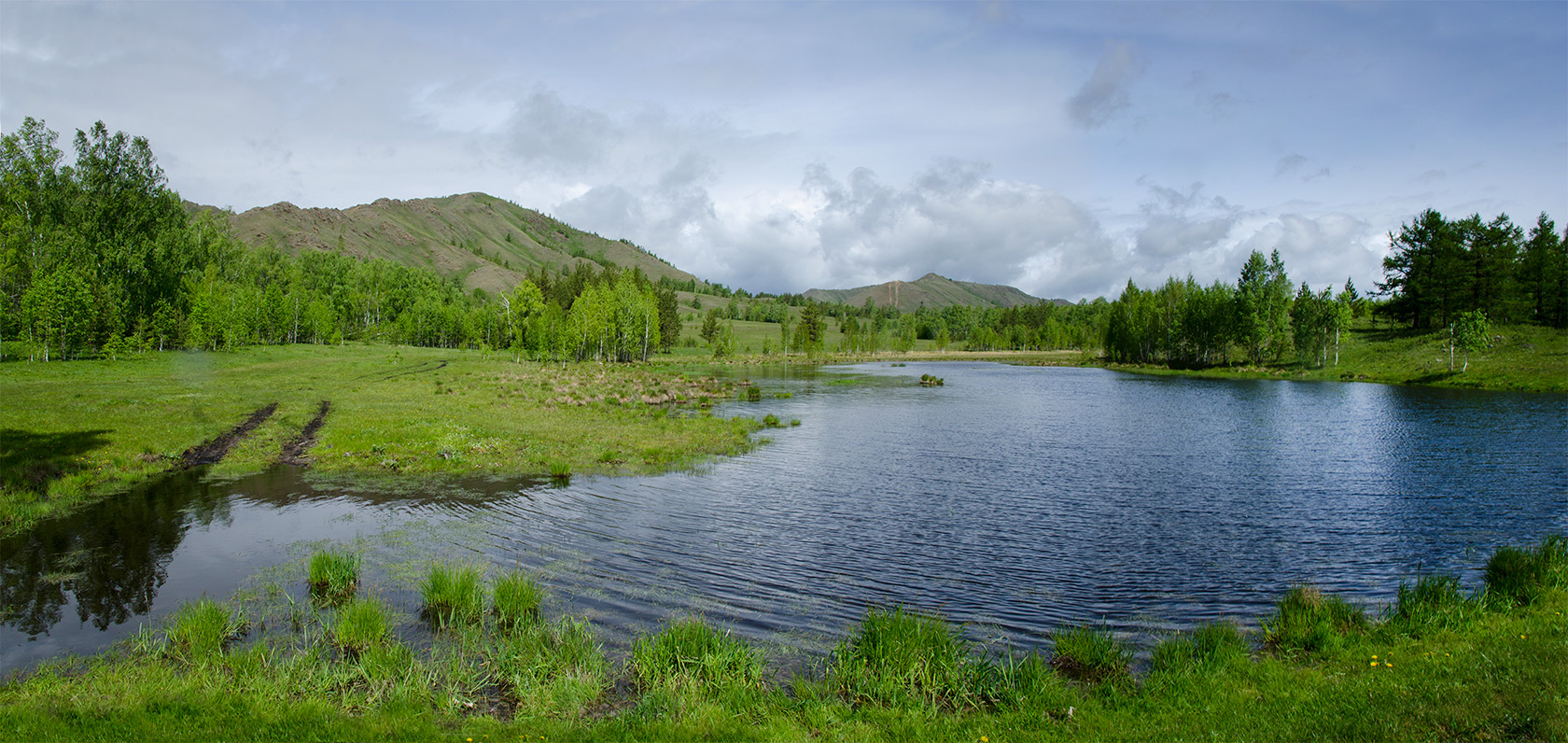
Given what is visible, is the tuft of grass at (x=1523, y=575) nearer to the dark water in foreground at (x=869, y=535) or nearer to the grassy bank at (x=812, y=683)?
the grassy bank at (x=812, y=683)

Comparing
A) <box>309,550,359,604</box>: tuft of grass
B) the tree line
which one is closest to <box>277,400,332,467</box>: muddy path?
<box>309,550,359,604</box>: tuft of grass

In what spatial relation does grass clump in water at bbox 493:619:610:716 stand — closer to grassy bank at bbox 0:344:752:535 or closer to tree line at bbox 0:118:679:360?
grassy bank at bbox 0:344:752:535

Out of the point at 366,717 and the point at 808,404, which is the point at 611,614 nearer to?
the point at 366,717

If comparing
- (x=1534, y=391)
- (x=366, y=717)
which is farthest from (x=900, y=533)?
(x=1534, y=391)

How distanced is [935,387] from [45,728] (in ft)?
271

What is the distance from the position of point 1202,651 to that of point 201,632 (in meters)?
16.6

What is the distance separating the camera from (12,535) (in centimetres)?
1744

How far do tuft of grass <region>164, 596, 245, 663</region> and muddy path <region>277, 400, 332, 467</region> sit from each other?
17782 mm

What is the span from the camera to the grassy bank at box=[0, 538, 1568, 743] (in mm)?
8516

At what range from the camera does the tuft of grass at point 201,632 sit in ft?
36.6

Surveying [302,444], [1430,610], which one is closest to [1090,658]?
[1430,610]

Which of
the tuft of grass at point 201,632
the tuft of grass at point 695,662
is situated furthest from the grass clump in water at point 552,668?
the tuft of grass at point 201,632

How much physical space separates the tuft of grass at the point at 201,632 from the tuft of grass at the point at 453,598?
121 inches

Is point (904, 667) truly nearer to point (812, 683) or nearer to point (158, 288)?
point (812, 683)
